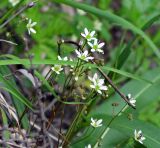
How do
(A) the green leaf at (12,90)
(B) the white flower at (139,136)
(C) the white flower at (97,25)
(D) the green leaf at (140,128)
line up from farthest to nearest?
(C) the white flower at (97,25), (D) the green leaf at (140,128), (B) the white flower at (139,136), (A) the green leaf at (12,90)

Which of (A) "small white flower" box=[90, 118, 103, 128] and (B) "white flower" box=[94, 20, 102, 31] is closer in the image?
(A) "small white flower" box=[90, 118, 103, 128]

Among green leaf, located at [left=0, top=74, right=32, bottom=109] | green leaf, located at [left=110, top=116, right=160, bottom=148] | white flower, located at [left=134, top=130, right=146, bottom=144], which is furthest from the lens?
green leaf, located at [left=110, top=116, right=160, bottom=148]

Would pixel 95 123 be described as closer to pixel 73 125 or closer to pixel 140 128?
pixel 73 125

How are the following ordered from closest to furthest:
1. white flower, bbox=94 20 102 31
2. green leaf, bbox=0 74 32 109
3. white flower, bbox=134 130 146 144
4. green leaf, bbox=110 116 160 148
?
green leaf, bbox=0 74 32 109, white flower, bbox=134 130 146 144, green leaf, bbox=110 116 160 148, white flower, bbox=94 20 102 31

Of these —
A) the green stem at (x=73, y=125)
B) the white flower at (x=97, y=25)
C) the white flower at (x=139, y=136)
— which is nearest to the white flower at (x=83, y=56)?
the green stem at (x=73, y=125)

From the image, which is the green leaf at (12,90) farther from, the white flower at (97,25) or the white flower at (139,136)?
the white flower at (97,25)

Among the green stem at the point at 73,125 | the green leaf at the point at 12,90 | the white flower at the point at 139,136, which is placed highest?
the green leaf at the point at 12,90

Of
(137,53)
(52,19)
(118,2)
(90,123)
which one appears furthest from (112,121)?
(118,2)

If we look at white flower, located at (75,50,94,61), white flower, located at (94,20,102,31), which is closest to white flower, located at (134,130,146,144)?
white flower, located at (75,50,94,61)

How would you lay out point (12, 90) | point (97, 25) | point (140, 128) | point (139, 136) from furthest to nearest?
point (97, 25)
point (140, 128)
point (139, 136)
point (12, 90)

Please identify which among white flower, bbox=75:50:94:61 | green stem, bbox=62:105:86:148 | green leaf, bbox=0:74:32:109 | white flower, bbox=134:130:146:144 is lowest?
green stem, bbox=62:105:86:148

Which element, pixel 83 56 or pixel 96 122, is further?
pixel 96 122

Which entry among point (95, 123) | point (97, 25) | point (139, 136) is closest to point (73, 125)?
point (95, 123)

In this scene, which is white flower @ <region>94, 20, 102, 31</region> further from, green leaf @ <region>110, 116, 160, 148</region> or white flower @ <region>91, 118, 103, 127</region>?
white flower @ <region>91, 118, 103, 127</region>
